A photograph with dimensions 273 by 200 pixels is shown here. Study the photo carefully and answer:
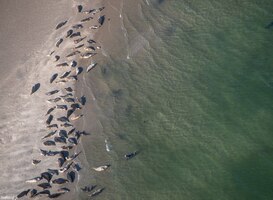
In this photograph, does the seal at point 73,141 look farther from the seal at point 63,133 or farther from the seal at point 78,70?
the seal at point 78,70

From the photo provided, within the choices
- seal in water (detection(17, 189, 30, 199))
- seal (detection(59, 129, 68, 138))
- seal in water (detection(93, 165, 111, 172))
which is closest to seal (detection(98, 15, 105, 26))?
seal (detection(59, 129, 68, 138))

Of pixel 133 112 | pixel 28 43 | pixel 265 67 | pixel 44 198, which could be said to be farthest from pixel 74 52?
pixel 265 67

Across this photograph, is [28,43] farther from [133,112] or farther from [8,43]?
[133,112]

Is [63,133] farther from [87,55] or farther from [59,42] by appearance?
[59,42]

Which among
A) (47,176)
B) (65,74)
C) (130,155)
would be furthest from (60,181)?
(65,74)

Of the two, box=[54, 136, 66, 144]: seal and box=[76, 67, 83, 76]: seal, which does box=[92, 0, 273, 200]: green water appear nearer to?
box=[76, 67, 83, 76]: seal

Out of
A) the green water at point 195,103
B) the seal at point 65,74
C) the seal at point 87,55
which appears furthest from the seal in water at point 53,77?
the green water at point 195,103
